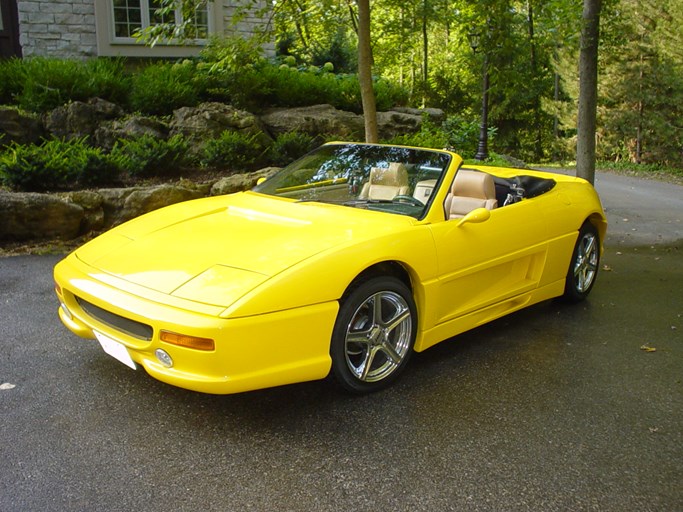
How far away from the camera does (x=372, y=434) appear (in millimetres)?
3287

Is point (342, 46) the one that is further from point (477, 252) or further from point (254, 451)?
point (254, 451)

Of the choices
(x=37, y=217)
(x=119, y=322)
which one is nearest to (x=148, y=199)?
(x=37, y=217)

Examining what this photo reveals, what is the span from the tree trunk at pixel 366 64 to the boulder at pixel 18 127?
467 cm

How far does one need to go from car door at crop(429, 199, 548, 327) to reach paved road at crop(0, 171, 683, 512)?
33cm

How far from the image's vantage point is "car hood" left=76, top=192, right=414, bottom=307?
10.9 ft

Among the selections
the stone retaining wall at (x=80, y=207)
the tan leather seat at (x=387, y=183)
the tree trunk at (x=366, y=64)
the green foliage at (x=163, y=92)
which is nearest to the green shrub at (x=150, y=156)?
the stone retaining wall at (x=80, y=207)

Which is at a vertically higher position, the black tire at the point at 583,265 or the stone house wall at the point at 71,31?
the stone house wall at the point at 71,31

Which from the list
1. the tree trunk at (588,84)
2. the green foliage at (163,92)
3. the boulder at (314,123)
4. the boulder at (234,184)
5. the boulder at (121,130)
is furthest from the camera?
the boulder at (314,123)

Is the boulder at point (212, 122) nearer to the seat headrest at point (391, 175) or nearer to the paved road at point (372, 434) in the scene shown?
the paved road at point (372, 434)

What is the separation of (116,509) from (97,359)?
1.68 meters

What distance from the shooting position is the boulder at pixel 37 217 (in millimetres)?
7254

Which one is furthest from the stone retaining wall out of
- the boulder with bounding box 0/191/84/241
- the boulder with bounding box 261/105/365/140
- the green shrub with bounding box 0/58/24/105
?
the green shrub with bounding box 0/58/24/105

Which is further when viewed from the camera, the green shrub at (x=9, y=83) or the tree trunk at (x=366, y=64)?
the green shrub at (x=9, y=83)

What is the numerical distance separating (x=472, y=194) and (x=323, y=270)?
1.83 metres
